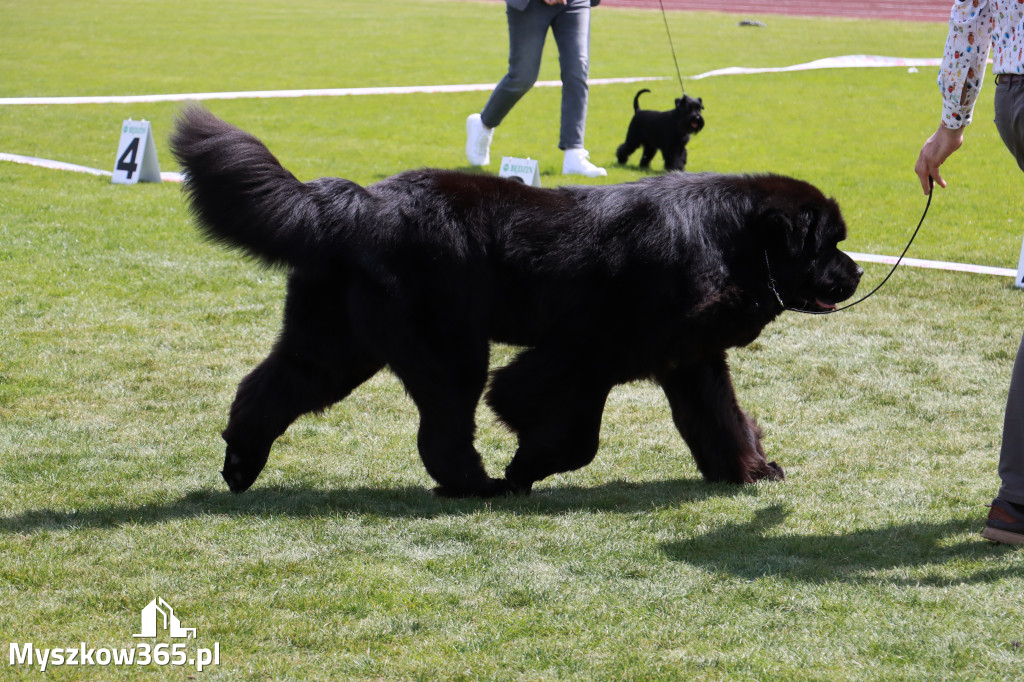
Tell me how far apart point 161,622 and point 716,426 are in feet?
7.42

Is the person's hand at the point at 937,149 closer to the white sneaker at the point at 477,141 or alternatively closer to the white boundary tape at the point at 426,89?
the white sneaker at the point at 477,141

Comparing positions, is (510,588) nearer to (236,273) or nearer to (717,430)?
(717,430)

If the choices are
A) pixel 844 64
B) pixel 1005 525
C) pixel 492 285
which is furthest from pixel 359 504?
pixel 844 64

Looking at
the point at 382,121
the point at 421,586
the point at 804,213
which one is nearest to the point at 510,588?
the point at 421,586

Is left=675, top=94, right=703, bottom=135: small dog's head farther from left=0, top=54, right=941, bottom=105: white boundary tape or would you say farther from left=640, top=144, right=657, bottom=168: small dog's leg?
left=0, top=54, right=941, bottom=105: white boundary tape

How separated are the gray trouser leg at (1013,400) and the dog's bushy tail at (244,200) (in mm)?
2319

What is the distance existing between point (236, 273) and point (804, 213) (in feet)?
14.1

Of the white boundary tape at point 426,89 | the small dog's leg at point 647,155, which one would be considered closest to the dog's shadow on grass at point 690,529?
the small dog's leg at point 647,155

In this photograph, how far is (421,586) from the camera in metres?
3.48

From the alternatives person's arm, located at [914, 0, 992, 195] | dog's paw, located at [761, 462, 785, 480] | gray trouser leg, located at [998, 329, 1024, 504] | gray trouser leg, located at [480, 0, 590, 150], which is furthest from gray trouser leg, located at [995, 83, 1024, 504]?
gray trouser leg, located at [480, 0, 590, 150]

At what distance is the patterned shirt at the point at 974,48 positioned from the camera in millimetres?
3756

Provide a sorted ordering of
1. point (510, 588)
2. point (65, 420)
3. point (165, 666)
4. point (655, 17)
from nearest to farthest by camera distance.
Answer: point (165, 666), point (510, 588), point (65, 420), point (655, 17)

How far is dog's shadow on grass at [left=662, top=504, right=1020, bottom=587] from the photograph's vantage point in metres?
3.61

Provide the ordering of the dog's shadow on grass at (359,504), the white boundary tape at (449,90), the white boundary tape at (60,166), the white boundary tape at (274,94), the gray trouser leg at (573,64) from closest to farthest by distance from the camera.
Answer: the dog's shadow on grass at (359,504) < the white boundary tape at (449,90) < the gray trouser leg at (573,64) < the white boundary tape at (60,166) < the white boundary tape at (274,94)
